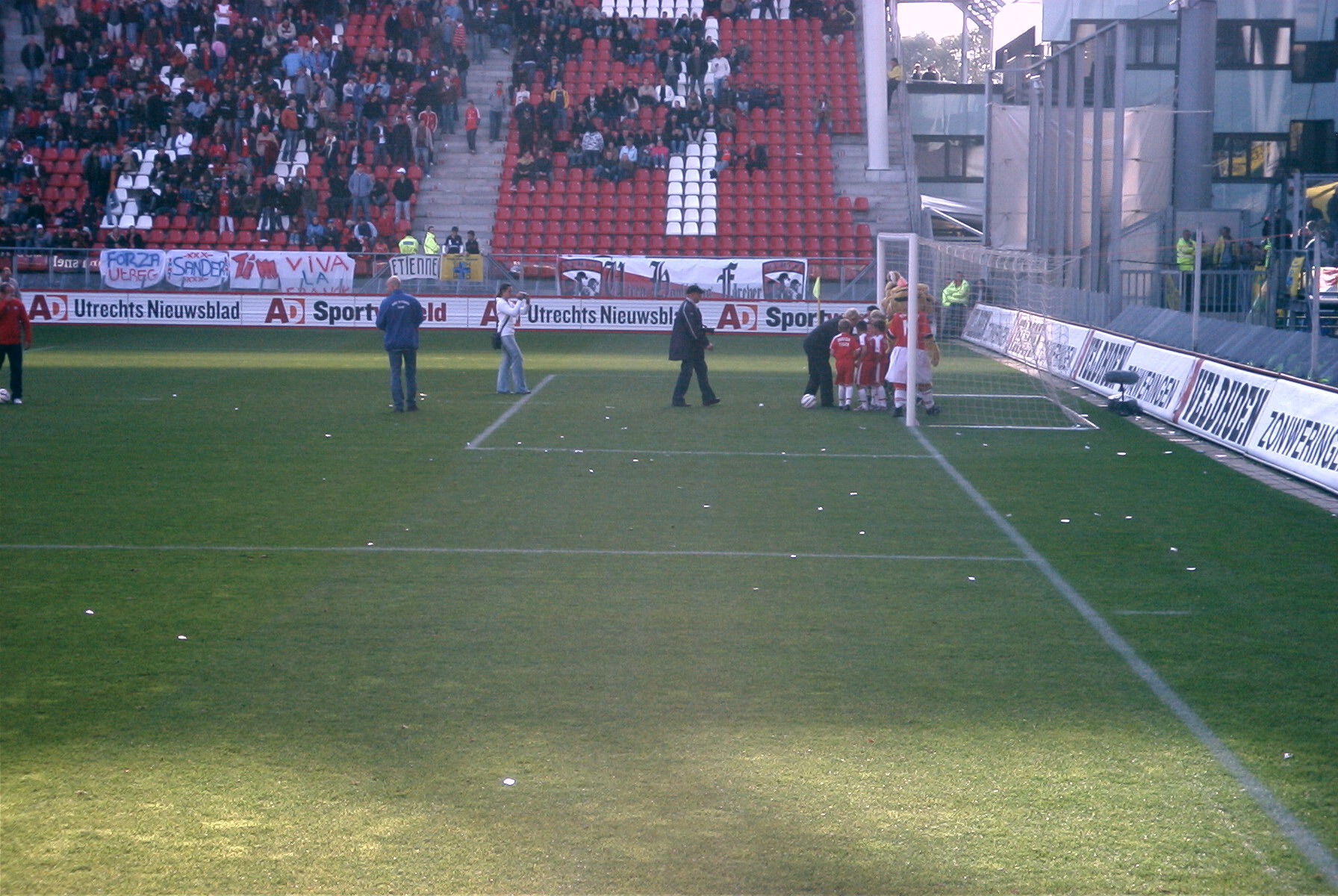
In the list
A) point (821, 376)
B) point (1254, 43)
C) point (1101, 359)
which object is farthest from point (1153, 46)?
point (821, 376)

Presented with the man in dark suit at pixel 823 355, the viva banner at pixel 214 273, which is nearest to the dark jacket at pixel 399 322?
the man in dark suit at pixel 823 355

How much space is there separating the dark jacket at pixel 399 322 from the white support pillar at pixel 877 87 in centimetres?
2730

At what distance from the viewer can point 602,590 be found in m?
9.61

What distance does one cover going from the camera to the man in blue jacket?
18.9 meters

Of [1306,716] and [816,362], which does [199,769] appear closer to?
[1306,716]

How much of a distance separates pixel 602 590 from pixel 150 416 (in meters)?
11.0

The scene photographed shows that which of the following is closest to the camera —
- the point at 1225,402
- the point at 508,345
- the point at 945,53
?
the point at 1225,402

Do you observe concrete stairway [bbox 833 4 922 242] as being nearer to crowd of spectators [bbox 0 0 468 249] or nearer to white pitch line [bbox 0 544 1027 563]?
crowd of spectators [bbox 0 0 468 249]

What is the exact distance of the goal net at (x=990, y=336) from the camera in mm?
19641

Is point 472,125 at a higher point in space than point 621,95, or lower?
lower

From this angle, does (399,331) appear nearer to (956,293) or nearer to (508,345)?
(508,345)

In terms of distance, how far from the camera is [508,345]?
71.5 feet

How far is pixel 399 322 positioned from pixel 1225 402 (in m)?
10.2

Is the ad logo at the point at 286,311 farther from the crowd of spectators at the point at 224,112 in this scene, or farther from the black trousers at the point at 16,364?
the black trousers at the point at 16,364
